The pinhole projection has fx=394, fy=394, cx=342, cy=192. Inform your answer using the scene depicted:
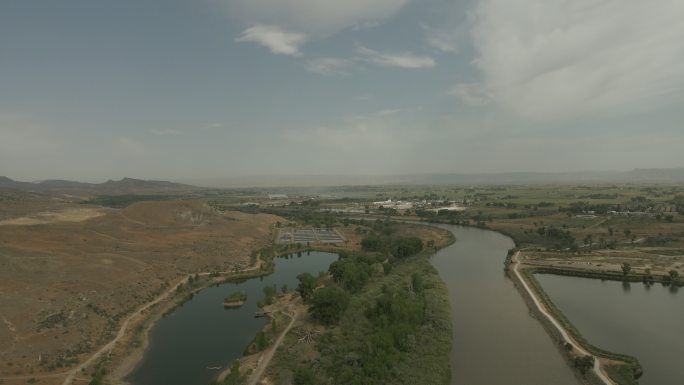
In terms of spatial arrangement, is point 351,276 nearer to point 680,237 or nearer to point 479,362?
point 479,362

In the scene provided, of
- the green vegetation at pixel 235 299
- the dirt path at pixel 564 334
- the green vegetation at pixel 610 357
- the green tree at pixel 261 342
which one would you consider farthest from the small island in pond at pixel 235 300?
the green vegetation at pixel 610 357

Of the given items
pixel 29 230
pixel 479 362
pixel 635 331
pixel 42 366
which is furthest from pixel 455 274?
pixel 29 230

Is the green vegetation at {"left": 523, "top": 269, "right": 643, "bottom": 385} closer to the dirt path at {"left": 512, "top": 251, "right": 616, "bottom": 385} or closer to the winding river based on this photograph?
the dirt path at {"left": 512, "top": 251, "right": 616, "bottom": 385}

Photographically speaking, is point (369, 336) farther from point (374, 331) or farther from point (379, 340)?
point (379, 340)

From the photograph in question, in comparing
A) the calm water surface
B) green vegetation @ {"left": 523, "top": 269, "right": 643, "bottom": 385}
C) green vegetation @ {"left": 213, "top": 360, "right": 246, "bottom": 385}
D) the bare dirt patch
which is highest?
the bare dirt patch

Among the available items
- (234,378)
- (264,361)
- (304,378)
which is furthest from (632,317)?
(234,378)

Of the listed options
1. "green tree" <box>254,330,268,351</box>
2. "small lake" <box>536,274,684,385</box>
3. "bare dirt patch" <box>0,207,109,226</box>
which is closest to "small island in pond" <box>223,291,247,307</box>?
"green tree" <box>254,330,268,351</box>
